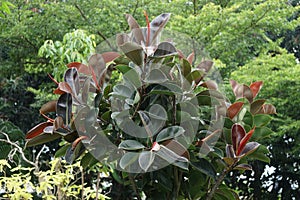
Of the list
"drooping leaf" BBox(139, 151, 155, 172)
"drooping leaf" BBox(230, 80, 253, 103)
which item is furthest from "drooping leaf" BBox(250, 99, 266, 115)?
"drooping leaf" BBox(139, 151, 155, 172)

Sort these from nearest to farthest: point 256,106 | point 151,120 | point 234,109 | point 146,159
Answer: point 146,159, point 151,120, point 234,109, point 256,106

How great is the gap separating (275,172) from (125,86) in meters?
4.19

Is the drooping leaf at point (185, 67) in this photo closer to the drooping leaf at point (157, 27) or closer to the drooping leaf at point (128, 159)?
the drooping leaf at point (157, 27)

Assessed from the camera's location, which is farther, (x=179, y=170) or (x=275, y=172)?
(x=275, y=172)

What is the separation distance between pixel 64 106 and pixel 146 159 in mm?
286

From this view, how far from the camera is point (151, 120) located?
3.98 ft

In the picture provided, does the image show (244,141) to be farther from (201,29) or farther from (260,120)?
(201,29)

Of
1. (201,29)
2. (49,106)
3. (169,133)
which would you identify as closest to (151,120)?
(169,133)

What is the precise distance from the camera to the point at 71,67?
1.33 m

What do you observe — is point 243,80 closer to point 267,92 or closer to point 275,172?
point 267,92

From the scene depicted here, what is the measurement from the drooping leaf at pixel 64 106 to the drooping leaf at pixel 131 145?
0.18 m

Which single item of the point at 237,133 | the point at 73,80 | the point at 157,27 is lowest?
the point at 237,133

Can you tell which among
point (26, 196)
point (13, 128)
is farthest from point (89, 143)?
point (13, 128)

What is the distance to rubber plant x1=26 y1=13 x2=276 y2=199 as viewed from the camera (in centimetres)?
119
